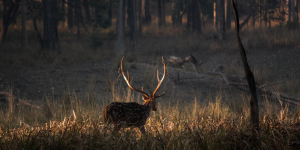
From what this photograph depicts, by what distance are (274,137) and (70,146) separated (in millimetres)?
2594

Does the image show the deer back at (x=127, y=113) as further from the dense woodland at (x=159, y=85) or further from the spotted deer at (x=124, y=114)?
the dense woodland at (x=159, y=85)

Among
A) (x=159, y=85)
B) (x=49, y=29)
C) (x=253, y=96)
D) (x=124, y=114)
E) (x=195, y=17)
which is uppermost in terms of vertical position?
(x=195, y=17)

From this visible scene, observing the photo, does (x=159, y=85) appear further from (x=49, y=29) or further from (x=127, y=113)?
(x=49, y=29)

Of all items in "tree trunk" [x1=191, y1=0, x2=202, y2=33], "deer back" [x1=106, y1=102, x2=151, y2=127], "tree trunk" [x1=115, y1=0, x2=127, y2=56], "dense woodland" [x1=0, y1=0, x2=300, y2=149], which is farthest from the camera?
"tree trunk" [x1=191, y1=0, x2=202, y2=33]

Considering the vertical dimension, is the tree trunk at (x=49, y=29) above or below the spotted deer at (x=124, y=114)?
above

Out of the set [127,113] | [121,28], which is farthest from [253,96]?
[121,28]

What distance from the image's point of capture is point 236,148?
3461mm

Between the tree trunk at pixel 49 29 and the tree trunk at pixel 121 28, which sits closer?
the tree trunk at pixel 49 29

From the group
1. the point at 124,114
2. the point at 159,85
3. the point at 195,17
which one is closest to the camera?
the point at 124,114

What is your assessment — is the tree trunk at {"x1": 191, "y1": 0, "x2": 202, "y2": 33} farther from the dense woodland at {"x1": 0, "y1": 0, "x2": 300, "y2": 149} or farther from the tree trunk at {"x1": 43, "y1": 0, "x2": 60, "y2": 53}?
the tree trunk at {"x1": 43, "y1": 0, "x2": 60, "y2": 53}

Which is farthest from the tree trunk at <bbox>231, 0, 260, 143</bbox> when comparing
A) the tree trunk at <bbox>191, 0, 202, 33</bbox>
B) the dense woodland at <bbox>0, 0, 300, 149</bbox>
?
the tree trunk at <bbox>191, 0, 202, 33</bbox>

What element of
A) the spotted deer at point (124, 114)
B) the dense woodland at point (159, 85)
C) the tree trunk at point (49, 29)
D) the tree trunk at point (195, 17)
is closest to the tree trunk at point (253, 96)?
the dense woodland at point (159, 85)

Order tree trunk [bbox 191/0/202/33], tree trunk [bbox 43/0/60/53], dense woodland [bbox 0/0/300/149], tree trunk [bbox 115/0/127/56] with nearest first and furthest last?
dense woodland [bbox 0/0/300/149], tree trunk [bbox 43/0/60/53], tree trunk [bbox 115/0/127/56], tree trunk [bbox 191/0/202/33]

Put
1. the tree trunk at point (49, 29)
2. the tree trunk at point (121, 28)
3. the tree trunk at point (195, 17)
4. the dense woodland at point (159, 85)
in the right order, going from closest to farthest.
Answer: the dense woodland at point (159, 85) → the tree trunk at point (49, 29) → the tree trunk at point (121, 28) → the tree trunk at point (195, 17)
